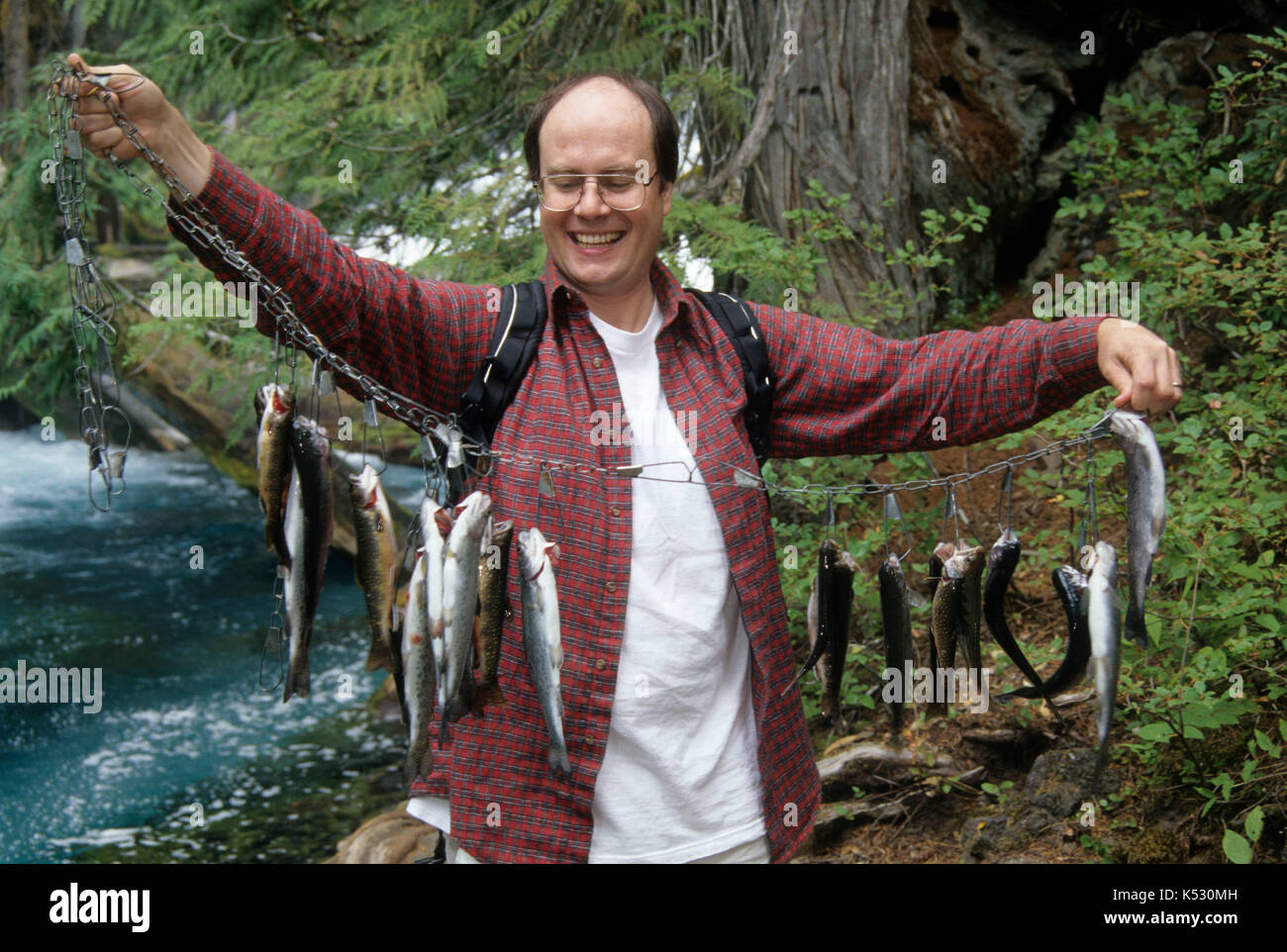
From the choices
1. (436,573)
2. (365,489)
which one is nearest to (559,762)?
(436,573)

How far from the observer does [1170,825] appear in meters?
4.11

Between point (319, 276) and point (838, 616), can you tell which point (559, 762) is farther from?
point (319, 276)

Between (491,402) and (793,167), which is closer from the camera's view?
(491,402)

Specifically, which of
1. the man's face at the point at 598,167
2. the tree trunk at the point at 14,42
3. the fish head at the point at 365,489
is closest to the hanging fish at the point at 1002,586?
the man's face at the point at 598,167

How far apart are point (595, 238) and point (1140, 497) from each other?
1.25 meters

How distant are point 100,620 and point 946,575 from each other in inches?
352

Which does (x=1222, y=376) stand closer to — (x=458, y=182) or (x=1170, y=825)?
(x=1170, y=825)

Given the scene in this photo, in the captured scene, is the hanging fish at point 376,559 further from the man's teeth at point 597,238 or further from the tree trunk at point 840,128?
the tree trunk at point 840,128

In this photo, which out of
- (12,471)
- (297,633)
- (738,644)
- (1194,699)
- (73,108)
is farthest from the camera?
(12,471)

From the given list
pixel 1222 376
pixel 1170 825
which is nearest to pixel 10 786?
pixel 1170 825

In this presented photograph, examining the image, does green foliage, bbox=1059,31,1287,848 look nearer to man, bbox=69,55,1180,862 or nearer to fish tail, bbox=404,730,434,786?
man, bbox=69,55,1180,862

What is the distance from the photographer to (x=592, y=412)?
2.44m

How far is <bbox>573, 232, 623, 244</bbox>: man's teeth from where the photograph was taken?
247 centimetres

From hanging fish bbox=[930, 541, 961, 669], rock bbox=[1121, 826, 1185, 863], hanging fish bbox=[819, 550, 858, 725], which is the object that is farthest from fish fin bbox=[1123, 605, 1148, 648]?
rock bbox=[1121, 826, 1185, 863]
